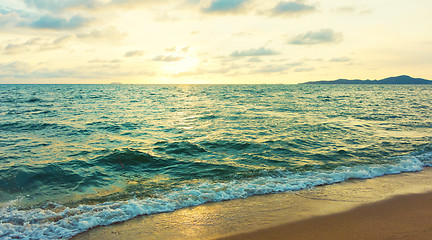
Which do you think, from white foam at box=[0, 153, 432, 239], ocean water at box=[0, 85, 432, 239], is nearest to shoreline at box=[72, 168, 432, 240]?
white foam at box=[0, 153, 432, 239]

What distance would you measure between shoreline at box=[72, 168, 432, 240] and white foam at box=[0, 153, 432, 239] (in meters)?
0.29

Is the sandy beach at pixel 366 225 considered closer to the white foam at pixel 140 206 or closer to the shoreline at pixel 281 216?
the shoreline at pixel 281 216

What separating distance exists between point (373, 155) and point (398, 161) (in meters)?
1.11

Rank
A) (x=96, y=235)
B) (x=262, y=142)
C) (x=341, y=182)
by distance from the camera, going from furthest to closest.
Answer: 1. (x=262, y=142)
2. (x=341, y=182)
3. (x=96, y=235)

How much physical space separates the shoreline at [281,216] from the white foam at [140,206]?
0.29m

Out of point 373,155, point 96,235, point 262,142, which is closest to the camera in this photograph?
point 96,235

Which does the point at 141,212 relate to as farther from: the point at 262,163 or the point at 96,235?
the point at 262,163

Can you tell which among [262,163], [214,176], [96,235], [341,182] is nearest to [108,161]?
[214,176]

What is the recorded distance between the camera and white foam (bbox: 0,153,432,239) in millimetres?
5480

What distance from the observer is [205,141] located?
14031 millimetres

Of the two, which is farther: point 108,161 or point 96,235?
point 108,161

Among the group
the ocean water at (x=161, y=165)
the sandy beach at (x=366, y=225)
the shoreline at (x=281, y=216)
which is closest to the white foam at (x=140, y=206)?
the ocean water at (x=161, y=165)

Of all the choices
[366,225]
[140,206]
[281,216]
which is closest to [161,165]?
[140,206]

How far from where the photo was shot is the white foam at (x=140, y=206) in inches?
216
